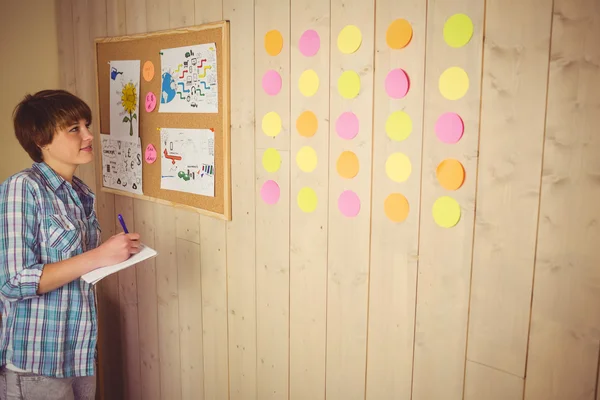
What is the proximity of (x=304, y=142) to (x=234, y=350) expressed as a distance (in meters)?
0.88

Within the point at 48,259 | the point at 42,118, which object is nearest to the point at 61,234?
the point at 48,259

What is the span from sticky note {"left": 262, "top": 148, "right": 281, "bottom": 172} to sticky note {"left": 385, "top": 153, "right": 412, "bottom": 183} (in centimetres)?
42

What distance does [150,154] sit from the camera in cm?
221

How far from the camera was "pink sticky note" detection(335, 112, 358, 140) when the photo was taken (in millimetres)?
1489

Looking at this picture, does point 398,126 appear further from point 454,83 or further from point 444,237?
point 444,237

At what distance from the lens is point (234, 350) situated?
2.00 meters

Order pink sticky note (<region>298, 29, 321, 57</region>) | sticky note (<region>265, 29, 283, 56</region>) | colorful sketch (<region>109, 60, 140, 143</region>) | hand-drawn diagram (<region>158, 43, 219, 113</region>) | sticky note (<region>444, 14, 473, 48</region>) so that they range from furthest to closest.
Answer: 1. colorful sketch (<region>109, 60, 140, 143</region>)
2. hand-drawn diagram (<region>158, 43, 219, 113</region>)
3. sticky note (<region>265, 29, 283, 56</region>)
4. pink sticky note (<region>298, 29, 321, 57</region>)
5. sticky note (<region>444, 14, 473, 48</region>)

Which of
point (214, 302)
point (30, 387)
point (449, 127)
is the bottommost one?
point (30, 387)

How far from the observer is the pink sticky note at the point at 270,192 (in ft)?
5.71

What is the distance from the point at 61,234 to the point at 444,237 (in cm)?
117

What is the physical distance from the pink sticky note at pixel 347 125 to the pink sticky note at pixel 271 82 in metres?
0.27

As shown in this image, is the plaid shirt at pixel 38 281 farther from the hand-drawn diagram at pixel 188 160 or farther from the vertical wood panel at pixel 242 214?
the vertical wood panel at pixel 242 214

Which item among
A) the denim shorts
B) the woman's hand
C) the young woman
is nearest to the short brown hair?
the young woman

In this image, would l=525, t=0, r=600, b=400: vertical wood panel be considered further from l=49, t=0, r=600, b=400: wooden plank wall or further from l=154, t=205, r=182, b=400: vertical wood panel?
l=154, t=205, r=182, b=400: vertical wood panel
